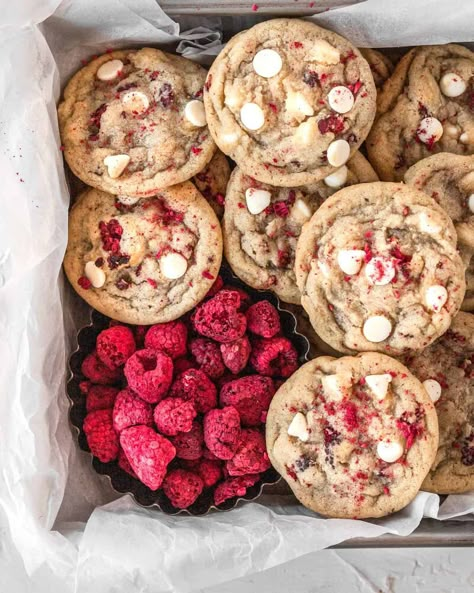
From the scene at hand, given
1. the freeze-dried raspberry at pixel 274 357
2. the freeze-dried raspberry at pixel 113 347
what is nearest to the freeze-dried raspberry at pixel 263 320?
the freeze-dried raspberry at pixel 274 357

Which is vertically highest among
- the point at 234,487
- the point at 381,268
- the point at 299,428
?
the point at 381,268

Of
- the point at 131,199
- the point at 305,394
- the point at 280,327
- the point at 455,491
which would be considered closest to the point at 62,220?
the point at 131,199

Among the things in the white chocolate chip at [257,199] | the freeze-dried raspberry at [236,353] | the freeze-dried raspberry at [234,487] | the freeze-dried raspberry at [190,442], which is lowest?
the freeze-dried raspberry at [234,487]

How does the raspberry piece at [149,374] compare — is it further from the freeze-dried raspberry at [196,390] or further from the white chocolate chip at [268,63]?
the white chocolate chip at [268,63]

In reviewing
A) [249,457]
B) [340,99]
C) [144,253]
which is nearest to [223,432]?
[249,457]

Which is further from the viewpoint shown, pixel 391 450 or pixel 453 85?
pixel 453 85

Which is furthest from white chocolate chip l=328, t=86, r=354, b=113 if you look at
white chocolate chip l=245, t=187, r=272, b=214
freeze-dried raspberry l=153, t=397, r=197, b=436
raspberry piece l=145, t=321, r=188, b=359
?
freeze-dried raspberry l=153, t=397, r=197, b=436

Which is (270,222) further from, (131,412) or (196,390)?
(131,412)
